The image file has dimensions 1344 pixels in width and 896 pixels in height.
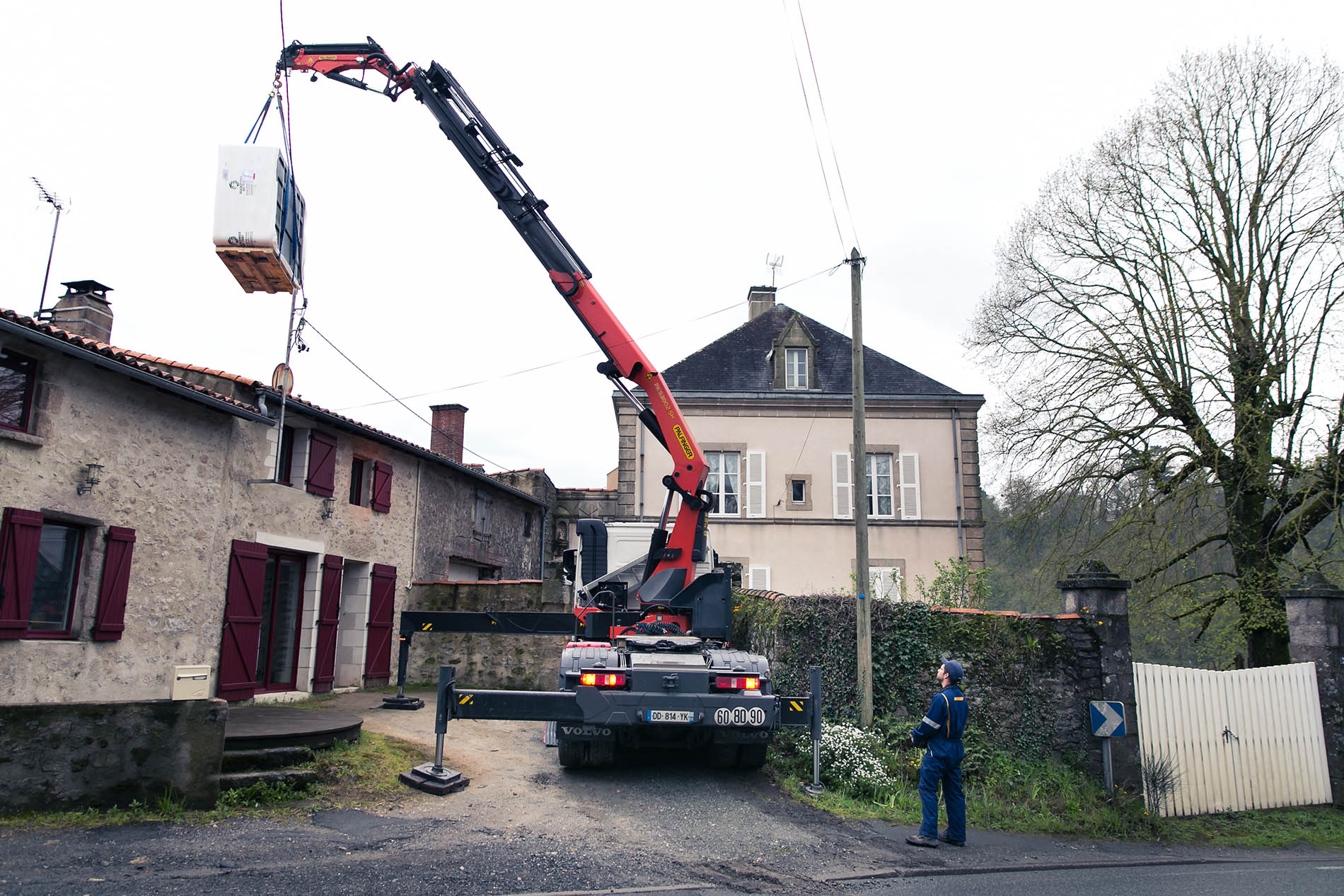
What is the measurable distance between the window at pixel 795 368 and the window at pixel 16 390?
16.5 meters

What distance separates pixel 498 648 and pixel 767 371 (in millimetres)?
11398

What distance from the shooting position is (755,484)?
21.6 meters

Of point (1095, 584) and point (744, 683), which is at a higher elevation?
point (1095, 584)

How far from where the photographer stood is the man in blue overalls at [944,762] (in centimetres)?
708

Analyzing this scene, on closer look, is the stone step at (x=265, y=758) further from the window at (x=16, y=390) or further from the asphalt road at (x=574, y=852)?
the window at (x=16, y=390)

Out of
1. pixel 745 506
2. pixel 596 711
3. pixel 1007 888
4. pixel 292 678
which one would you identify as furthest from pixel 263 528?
pixel 745 506

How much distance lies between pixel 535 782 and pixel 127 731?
343cm

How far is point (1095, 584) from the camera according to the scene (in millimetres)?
9062

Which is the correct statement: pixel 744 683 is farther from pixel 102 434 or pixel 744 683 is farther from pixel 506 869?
pixel 102 434

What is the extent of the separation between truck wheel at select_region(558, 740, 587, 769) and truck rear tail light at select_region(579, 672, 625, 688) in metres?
1.22

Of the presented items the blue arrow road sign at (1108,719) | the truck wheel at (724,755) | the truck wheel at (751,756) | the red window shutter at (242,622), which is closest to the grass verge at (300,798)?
the truck wheel at (724,755)

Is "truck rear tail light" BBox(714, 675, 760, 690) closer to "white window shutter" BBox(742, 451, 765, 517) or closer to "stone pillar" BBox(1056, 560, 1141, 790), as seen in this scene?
"stone pillar" BBox(1056, 560, 1141, 790)

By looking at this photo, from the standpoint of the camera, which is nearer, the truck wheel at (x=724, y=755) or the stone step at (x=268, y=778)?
the stone step at (x=268, y=778)

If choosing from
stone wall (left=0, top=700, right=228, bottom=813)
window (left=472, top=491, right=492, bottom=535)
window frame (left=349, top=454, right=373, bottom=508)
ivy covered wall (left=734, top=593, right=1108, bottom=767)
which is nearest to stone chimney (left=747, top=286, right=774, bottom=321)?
window (left=472, top=491, right=492, bottom=535)
